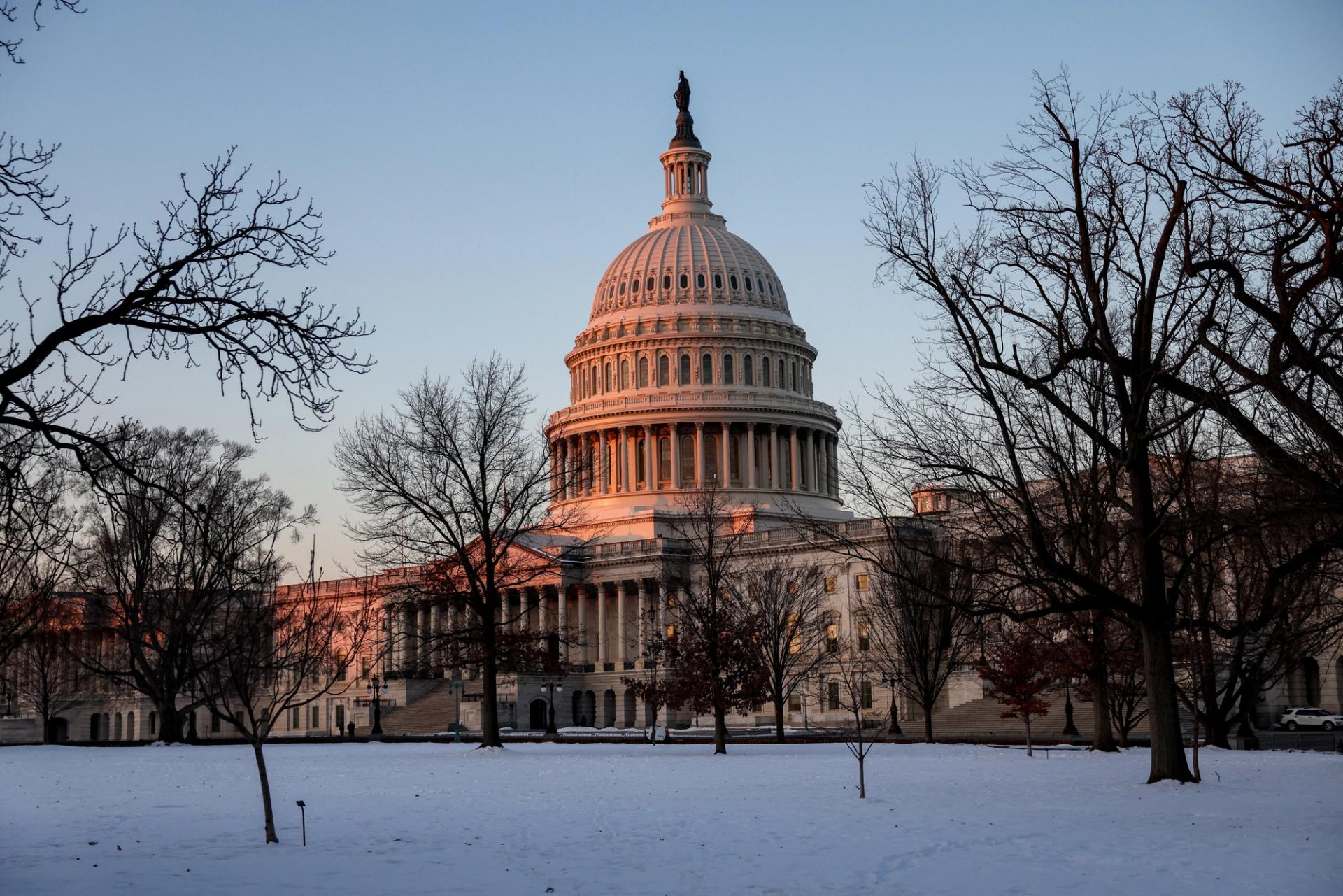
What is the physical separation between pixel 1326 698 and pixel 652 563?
1953 inches

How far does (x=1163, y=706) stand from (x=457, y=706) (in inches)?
2378

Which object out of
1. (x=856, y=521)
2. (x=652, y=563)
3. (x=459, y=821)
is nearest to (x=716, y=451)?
(x=652, y=563)

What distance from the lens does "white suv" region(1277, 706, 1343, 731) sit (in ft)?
236

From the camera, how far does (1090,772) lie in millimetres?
34125

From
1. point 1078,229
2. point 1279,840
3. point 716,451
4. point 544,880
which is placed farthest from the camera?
point 716,451

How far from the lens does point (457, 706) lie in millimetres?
84438

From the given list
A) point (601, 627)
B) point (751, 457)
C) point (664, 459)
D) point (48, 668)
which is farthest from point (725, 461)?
point (48, 668)

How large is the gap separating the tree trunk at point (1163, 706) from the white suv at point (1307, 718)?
47109 mm

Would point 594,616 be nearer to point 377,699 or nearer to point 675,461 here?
point 675,461

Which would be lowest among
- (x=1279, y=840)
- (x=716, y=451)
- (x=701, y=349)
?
(x=1279, y=840)

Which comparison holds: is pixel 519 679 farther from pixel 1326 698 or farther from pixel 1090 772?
pixel 1090 772

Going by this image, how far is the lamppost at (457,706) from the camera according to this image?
7299cm

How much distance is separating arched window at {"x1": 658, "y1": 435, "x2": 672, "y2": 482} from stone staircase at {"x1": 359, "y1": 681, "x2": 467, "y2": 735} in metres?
30.7

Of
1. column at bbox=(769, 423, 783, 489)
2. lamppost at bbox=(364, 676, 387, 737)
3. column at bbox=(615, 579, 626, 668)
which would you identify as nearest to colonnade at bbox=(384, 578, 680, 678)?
column at bbox=(615, 579, 626, 668)
